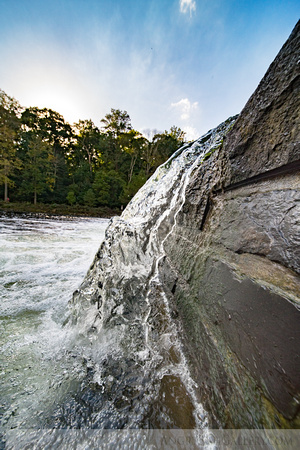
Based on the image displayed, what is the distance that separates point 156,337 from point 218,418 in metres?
0.69

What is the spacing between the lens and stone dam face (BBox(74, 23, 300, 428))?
670 mm

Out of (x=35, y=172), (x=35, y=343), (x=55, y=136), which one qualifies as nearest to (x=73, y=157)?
(x=55, y=136)

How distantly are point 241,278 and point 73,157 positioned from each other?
3698cm

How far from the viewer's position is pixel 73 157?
3198cm

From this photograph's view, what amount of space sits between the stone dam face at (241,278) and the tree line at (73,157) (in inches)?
886

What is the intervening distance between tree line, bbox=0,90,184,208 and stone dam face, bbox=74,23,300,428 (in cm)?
2250

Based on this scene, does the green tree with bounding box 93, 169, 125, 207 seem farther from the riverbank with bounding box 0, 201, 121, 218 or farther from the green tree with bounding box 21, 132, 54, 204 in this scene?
the green tree with bounding box 21, 132, 54, 204

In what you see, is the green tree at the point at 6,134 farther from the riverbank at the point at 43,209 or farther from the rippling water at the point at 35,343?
the rippling water at the point at 35,343

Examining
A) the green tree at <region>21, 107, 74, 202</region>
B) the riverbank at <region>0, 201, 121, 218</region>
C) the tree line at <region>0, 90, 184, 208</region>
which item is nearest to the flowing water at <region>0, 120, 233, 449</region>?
the riverbank at <region>0, 201, 121, 218</region>

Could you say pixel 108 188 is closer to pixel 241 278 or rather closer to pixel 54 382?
pixel 54 382

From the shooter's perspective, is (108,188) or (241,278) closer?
(241,278)

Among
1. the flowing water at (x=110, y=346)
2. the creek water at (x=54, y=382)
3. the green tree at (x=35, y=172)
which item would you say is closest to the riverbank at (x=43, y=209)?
the green tree at (x=35, y=172)

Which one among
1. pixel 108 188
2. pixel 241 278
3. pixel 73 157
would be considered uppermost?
pixel 73 157

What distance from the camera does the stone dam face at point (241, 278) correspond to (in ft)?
2.20
